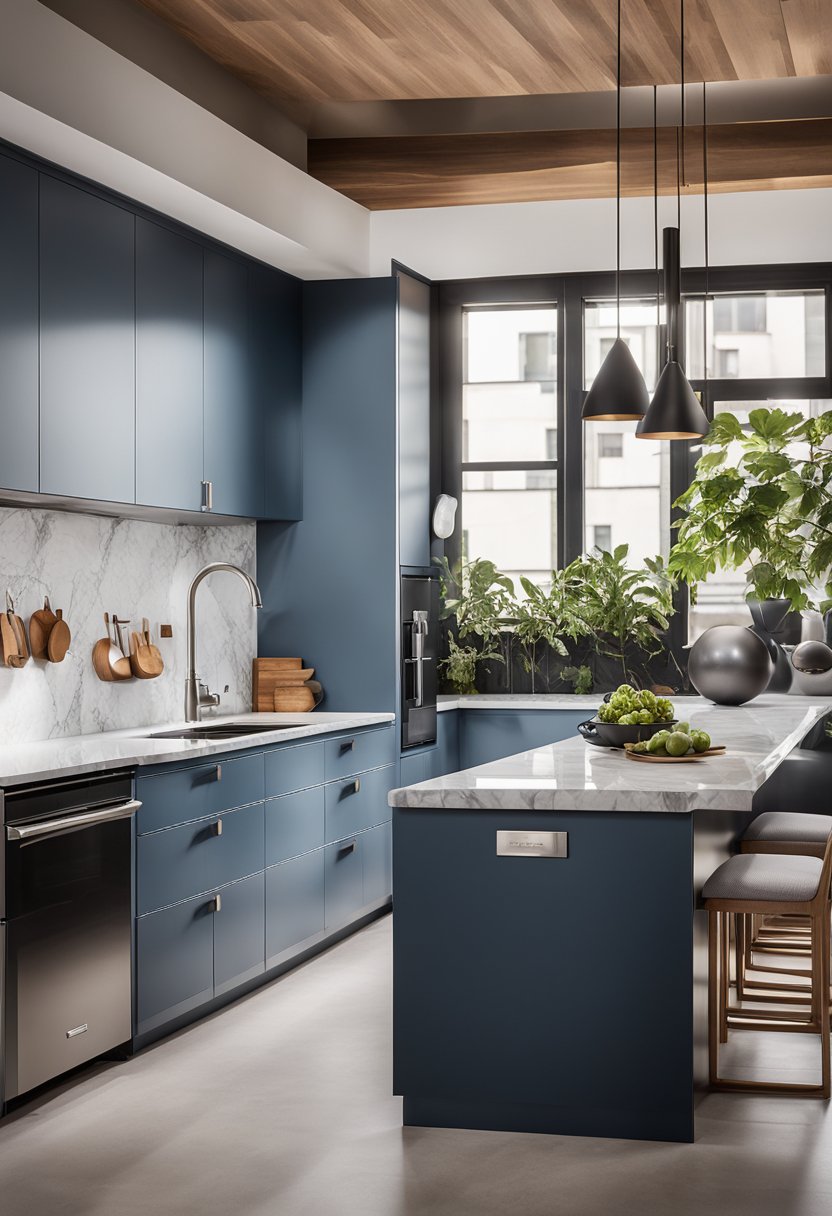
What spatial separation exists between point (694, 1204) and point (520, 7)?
3.87m

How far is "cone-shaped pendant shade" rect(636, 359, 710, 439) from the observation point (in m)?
4.41

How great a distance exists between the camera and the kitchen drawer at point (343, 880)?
552 centimetres

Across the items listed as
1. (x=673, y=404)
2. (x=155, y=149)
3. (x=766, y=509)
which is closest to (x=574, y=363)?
(x=766, y=509)

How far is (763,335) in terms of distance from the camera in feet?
23.5

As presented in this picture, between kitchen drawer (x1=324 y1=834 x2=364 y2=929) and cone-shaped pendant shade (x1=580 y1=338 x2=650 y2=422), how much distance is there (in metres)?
2.20

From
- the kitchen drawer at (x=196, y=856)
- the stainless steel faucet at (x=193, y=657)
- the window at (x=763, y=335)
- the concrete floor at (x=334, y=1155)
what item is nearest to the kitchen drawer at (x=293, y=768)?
the kitchen drawer at (x=196, y=856)

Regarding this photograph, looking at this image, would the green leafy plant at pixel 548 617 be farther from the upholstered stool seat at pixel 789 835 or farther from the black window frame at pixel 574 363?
the upholstered stool seat at pixel 789 835

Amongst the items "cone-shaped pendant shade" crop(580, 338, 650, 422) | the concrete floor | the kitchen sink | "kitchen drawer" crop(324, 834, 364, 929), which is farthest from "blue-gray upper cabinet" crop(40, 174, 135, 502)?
the concrete floor

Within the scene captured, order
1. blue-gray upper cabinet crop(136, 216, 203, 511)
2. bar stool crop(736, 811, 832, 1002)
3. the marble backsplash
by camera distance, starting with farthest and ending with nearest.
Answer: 1. blue-gray upper cabinet crop(136, 216, 203, 511)
2. the marble backsplash
3. bar stool crop(736, 811, 832, 1002)

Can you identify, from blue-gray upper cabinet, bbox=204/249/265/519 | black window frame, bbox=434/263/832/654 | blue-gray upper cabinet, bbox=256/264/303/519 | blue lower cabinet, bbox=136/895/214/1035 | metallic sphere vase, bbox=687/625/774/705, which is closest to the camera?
blue lower cabinet, bbox=136/895/214/1035

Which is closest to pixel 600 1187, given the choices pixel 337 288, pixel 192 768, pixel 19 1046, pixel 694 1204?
pixel 694 1204

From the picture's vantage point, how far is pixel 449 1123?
3.48m

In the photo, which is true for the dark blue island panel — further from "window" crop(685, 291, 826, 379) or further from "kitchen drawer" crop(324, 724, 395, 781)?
"window" crop(685, 291, 826, 379)

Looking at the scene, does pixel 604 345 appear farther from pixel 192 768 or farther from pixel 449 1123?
pixel 449 1123
